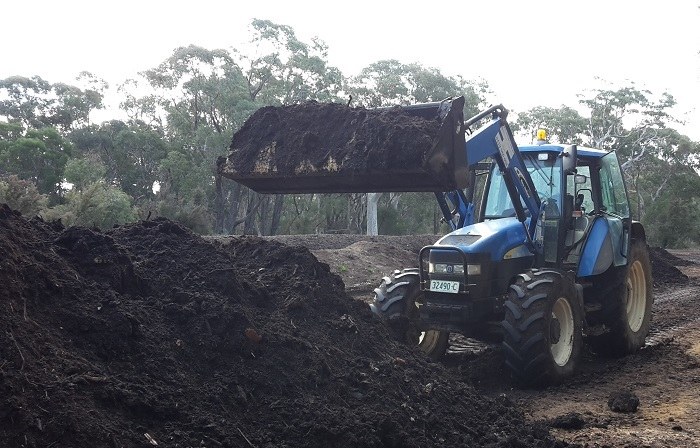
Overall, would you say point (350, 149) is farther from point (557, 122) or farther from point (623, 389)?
point (557, 122)

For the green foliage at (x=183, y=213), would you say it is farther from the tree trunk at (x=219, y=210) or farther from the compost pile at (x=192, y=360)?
the compost pile at (x=192, y=360)

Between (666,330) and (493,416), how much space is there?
20.0 ft

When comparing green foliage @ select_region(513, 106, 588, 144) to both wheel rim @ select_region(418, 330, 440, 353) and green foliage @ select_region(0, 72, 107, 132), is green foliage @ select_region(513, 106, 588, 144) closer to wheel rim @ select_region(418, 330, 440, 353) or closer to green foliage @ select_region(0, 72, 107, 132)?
green foliage @ select_region(0, 72, 107, 132)

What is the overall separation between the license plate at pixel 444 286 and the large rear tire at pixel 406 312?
0.28 m

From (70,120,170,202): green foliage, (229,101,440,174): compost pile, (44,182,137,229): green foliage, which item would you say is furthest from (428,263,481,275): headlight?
(70,120,170,202): green foliage

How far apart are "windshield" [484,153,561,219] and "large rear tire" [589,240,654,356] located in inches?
58.7

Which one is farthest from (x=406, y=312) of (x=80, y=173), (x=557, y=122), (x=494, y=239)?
(x=557, y=122)

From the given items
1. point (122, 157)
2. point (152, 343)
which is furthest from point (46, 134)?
point (152, 343)

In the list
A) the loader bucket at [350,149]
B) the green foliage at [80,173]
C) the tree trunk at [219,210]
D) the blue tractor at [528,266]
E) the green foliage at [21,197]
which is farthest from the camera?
the tree trunk at [219,210]

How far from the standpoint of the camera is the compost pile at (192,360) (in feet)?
13.2

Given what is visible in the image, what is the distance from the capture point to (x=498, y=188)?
876 cm

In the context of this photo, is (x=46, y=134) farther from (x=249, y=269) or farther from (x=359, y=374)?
(x=359, y=374)

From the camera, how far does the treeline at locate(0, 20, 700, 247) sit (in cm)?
3134

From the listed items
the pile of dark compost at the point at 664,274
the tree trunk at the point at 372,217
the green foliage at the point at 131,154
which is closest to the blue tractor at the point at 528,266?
the pile of dark compost at the point at 664,274
